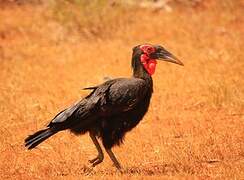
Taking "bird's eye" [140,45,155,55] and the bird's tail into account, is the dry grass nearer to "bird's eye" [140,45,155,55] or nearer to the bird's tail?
the bird's tail

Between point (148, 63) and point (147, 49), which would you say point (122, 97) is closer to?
point (148, 63)

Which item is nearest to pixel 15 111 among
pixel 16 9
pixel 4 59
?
pixel 4 59

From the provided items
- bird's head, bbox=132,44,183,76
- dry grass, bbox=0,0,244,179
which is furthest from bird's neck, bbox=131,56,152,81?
dry grass, bbox=0,0,244,179

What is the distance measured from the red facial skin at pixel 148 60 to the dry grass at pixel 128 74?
104cm

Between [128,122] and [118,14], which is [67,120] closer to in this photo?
[128,122]

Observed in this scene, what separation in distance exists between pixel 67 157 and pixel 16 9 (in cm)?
1491

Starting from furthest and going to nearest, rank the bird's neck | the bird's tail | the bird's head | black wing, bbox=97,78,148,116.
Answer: the bird's head
the bird's neck
black wing, bbox=97,78,148,116
the bird's tail

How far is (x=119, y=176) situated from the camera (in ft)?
26.9

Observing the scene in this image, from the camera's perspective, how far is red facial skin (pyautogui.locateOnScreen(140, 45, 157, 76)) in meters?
8.79

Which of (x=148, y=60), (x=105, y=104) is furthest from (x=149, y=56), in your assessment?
(x=105, y=104)

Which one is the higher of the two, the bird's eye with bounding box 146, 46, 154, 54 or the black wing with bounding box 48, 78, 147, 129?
the bird's eye with bounding box 146, 46, 154, 54

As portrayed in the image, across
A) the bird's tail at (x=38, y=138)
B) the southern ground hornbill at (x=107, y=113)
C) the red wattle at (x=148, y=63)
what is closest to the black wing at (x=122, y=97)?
the southern ground hornbill at (x=107, y=113)

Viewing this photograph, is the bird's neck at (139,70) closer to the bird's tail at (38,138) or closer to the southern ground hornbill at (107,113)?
the southern ground hornbill at (107,113)

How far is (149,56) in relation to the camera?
8.87 metres
